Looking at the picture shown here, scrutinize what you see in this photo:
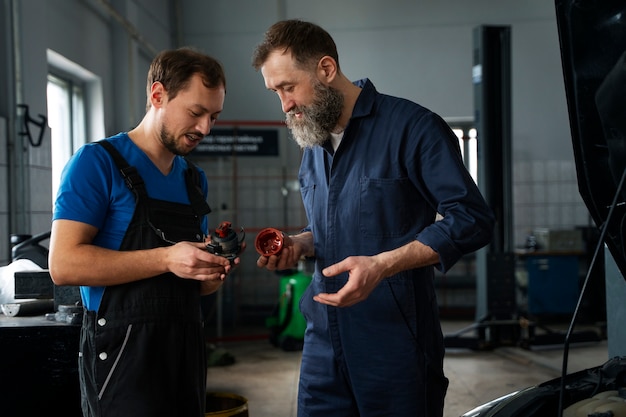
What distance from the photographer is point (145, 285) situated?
1771 mm

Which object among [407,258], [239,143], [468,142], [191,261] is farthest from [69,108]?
[407,258]

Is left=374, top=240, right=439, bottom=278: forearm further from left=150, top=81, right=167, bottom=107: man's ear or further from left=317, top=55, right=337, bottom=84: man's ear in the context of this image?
left=150, top=81, right=167, bottom=107: man's ear

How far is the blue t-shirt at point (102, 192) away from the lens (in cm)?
169

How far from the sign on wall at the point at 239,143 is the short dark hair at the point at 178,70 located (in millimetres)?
5209

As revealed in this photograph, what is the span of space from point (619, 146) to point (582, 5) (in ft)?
1.00

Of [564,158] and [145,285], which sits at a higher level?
[564,158]

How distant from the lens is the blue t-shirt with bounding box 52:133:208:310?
5.53 feet

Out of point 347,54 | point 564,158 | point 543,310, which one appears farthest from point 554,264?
point 347,54

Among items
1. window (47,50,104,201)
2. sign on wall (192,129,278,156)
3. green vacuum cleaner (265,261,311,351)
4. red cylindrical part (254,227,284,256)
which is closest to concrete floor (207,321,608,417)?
green vacuum cleaner (265,261,311,351)

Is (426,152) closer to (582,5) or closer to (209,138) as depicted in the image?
(582,5)

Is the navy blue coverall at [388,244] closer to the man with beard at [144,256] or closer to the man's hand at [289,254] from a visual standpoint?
the man's hand at [289,254]

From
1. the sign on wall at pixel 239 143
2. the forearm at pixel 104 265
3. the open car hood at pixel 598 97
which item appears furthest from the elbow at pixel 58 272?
the sign on wall at pixel 239 143

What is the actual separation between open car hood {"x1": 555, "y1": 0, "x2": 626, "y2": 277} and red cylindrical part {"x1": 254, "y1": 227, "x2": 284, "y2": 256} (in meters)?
0.78

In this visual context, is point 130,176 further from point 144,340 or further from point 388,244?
point 388,244
